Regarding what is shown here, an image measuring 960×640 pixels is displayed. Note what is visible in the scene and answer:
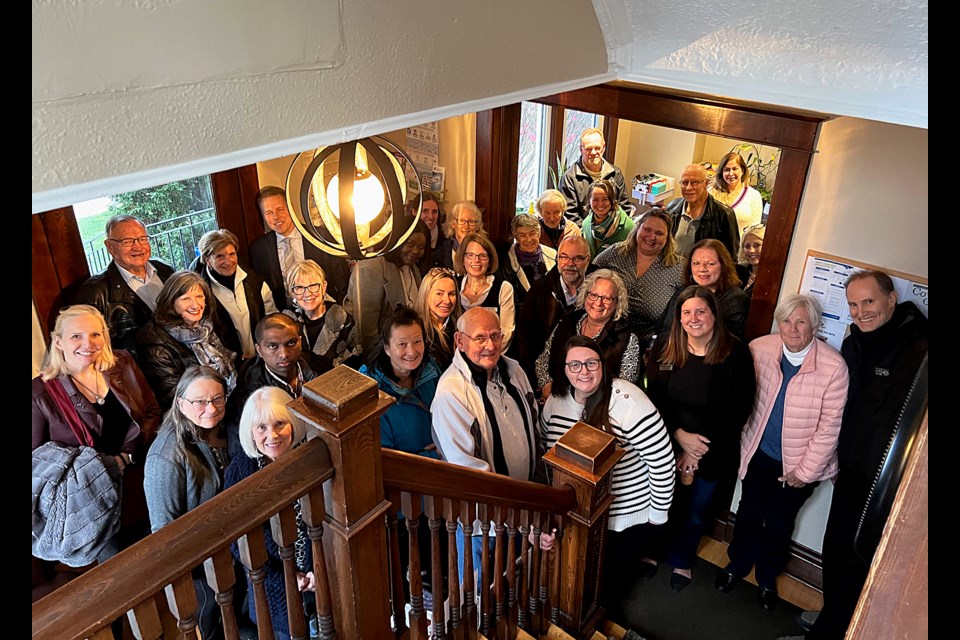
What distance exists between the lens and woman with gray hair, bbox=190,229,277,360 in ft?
9.78

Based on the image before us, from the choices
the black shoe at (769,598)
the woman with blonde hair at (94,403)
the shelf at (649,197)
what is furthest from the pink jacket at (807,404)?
the shelf at (649,197)

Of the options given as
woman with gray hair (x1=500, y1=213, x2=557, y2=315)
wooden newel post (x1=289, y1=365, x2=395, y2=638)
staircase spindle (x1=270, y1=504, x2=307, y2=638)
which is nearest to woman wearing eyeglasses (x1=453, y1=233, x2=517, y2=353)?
woman with gray hair (x1=500, y1=213, x2=557, y2=315)

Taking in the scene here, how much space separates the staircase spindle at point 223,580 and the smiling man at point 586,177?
3530 mm

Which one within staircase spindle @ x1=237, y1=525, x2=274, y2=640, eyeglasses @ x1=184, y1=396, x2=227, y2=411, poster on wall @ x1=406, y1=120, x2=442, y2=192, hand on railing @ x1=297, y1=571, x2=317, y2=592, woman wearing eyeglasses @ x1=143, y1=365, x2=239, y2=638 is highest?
poster on wall @ x1=406, y1=120, x2=442, y2=192

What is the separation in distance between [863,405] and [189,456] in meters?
2.41

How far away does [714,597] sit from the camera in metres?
3.12

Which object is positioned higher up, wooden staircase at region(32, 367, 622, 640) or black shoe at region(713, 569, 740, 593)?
wooden staircase at region(32, 367, 622, 640)

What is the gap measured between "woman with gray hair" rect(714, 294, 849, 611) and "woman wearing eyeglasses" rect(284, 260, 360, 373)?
1.76m

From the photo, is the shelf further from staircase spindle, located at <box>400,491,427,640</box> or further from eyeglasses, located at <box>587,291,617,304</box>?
staircase spindle, located at <box>400,491,427,640</box>

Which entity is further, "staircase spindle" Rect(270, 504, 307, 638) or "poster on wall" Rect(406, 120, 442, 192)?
"poster on wall" Rect(406, 120, 442, 192)

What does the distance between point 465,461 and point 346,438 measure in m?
1.02

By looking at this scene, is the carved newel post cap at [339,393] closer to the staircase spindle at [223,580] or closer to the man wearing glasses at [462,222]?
the staircase spindle at [223,580]
